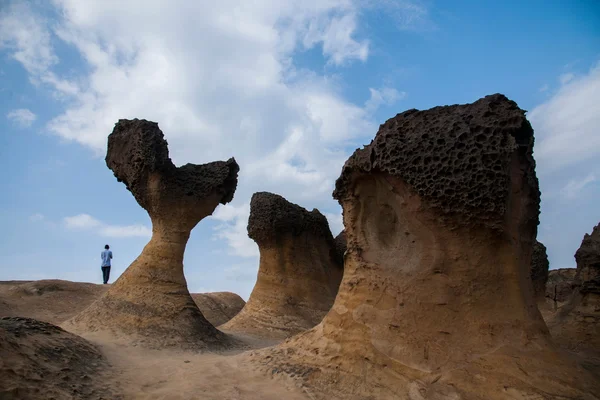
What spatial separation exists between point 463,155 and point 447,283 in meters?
1.01

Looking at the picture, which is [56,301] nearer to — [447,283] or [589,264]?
[447,283]

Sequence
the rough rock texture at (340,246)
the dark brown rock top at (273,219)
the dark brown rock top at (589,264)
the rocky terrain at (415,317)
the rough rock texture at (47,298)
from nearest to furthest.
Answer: the rocky terrain at (415,317)
the dark brown rock top at (589,264)
the dark brown rock top at (273,219)
the rough rock texture at (47,298)
the rough rock texture at (340,246)

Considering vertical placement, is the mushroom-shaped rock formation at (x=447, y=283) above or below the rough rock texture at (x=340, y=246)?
below

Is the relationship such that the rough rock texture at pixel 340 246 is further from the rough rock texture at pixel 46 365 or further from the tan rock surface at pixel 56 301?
the rough rock texture at pixel 46 365

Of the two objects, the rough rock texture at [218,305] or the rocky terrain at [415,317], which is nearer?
the rocky terrain at [415,317]

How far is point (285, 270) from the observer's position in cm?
917

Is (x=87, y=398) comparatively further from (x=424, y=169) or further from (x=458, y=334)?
(x=424, y=169)

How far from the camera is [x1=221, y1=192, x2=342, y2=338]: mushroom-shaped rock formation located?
343 inches

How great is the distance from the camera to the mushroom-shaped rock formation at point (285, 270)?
8.70 meters

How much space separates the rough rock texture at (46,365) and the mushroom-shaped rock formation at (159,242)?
1623 mm

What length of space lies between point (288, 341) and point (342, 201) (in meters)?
1.42

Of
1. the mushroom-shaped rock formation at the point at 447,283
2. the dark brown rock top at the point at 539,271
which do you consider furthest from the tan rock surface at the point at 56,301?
the mushroom-shaped rock formation at the point at 447,283

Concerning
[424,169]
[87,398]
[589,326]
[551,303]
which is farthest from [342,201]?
[551,303]

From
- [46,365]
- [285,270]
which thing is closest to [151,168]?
[285,270]
